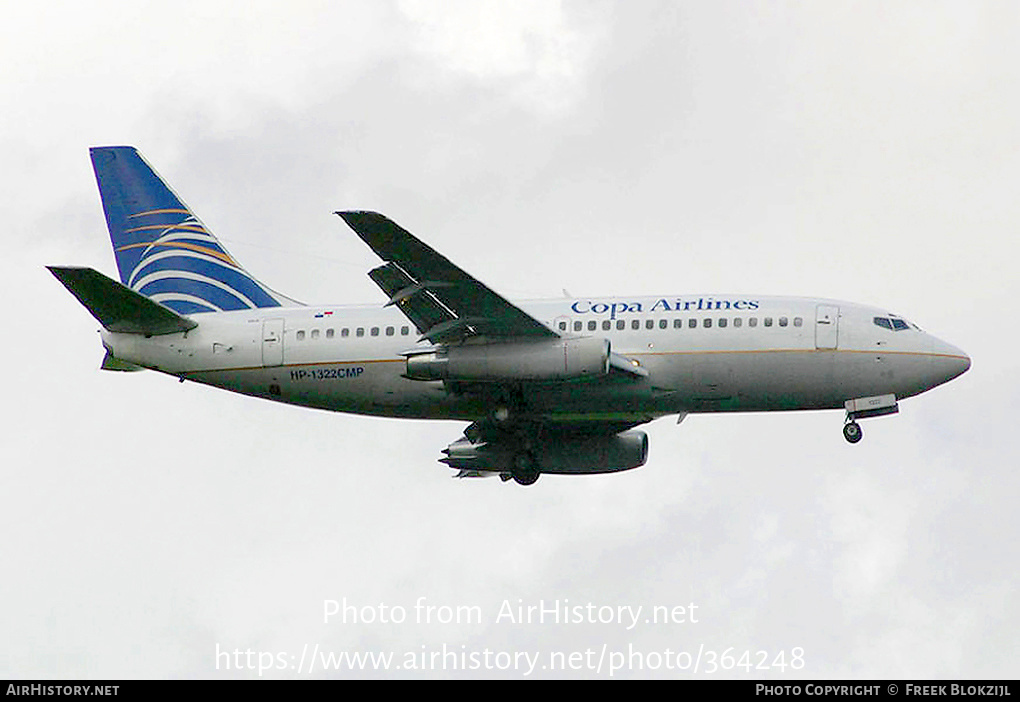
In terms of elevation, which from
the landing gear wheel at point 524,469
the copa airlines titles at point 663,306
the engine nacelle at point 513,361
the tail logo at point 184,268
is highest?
the tail logo at point 184,268

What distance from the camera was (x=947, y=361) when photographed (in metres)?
48.6

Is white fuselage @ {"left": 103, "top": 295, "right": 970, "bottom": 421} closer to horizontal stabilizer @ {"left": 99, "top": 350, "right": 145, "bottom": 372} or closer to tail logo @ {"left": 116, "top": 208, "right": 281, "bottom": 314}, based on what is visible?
horizontal stabilizer @ {"left": 99, "top": 350, "right": 145, "bottom": 372}

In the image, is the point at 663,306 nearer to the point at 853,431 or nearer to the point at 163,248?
the point at 853,431

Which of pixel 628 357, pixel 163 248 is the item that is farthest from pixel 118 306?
pixel 628 357

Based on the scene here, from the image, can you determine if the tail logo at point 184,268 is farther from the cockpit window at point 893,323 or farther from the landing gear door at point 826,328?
A: the cockpit window at point 893,323

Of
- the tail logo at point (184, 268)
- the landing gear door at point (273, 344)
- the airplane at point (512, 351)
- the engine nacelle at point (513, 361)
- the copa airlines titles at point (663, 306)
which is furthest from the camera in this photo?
the tail logo at point (184, 268)

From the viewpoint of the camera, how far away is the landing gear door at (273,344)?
5053 centimetres

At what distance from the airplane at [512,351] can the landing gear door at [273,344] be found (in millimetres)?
40

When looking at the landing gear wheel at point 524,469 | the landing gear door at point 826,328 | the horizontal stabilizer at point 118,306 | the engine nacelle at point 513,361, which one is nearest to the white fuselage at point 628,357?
the landing gear door at point 826,328

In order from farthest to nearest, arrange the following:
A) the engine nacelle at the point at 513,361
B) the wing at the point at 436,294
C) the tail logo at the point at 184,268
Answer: the tail logo at the point at 184,268, the engine nacelle at the point at 513,361, the wing at the point at 436,294

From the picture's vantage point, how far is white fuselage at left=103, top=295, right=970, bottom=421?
47844 millimetres

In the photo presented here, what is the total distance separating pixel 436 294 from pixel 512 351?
257cm

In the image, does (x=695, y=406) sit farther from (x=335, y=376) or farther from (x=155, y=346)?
(x=155, y=346)

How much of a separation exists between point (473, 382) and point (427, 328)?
1906 mm
